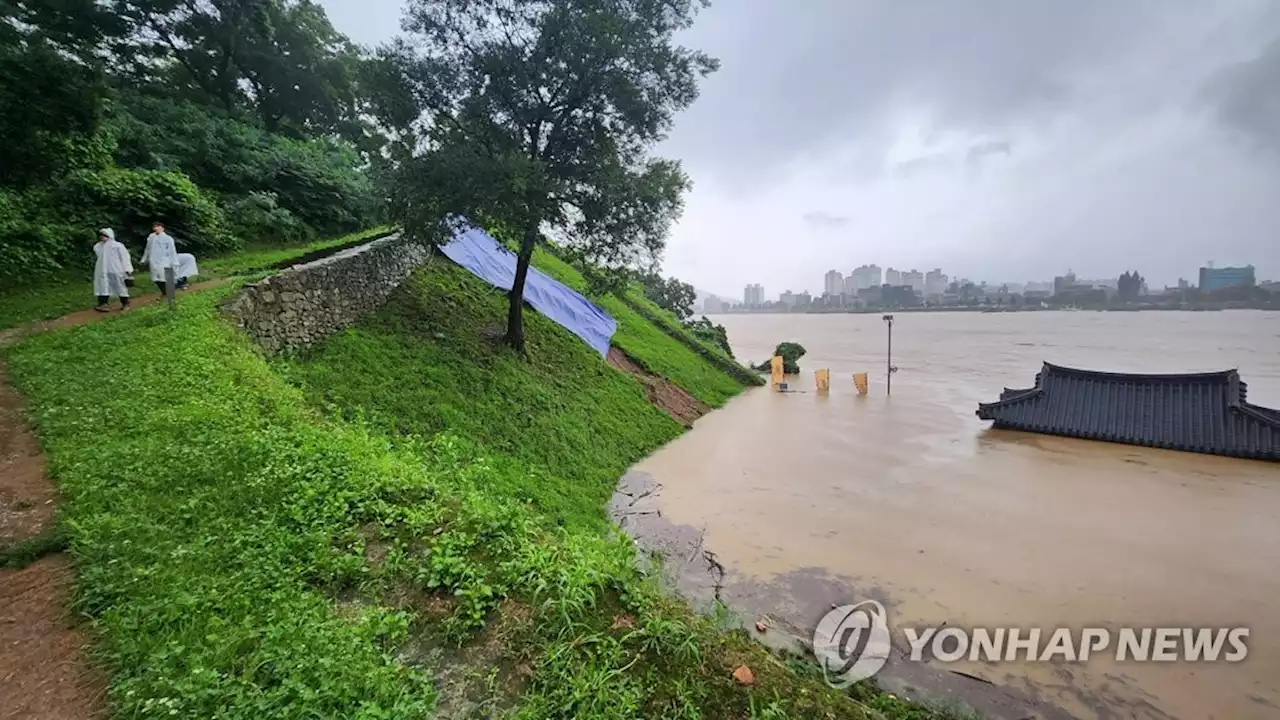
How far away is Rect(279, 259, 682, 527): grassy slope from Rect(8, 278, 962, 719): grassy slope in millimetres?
2695

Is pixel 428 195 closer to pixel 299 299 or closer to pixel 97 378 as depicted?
pixel 299 299

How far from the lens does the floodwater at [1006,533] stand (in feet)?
16.9

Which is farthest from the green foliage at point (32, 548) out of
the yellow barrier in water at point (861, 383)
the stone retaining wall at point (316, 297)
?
the yellow barrier in water at point (861, 383)

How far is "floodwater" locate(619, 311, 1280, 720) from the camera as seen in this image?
5.14 m

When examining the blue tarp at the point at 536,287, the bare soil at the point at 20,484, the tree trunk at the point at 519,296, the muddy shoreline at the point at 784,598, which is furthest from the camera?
the blue tarp at the point at 536,287

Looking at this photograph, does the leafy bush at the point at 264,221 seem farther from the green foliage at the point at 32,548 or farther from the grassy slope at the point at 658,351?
the green foliage at the point at 32,548

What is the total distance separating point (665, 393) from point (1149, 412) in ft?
39.1

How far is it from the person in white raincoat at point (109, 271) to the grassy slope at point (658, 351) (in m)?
9.89

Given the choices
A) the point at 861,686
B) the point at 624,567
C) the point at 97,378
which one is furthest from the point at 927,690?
the point at 97,378

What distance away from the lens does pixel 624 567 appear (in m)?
3.65

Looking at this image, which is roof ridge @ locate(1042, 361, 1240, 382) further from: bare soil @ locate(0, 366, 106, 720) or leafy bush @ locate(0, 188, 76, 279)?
leafy bush @ locate(0, 188, 76, 279)

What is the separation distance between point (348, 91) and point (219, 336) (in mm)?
18516

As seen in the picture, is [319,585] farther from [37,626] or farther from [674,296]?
[674,296]

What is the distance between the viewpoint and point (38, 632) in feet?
8.87
